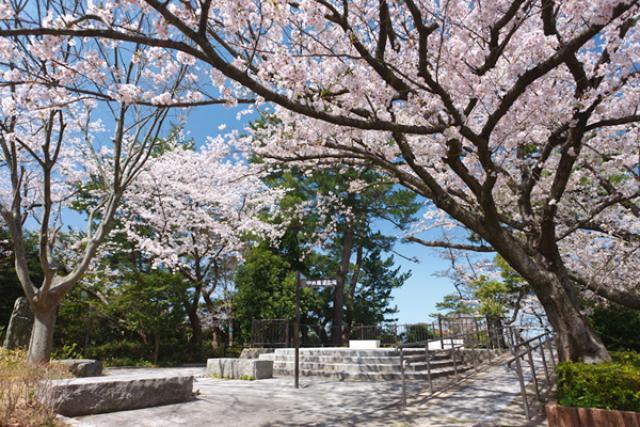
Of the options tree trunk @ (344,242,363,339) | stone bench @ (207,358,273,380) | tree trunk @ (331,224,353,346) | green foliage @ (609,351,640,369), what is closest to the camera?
green foliage @ (609,351,640,369)

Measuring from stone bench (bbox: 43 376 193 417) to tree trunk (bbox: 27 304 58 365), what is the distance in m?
2.39

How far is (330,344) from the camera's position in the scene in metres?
22.4

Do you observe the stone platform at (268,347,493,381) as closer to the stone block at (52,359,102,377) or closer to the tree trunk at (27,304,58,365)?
the stone block at (52,359,102,377)

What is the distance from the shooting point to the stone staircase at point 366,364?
33.6ft

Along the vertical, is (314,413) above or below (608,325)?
below

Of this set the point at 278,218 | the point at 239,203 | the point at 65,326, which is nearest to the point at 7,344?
the point at 65,326

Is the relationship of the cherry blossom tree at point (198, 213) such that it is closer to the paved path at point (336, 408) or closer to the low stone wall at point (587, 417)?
the paved path at point (336, 408)

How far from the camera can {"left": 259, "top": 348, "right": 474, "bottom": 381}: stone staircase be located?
33.6ft

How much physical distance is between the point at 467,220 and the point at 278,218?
1531 centimetres

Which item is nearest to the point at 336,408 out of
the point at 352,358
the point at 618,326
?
the point at 352,358

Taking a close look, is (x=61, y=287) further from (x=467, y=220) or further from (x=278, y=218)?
(x=278, y=218)

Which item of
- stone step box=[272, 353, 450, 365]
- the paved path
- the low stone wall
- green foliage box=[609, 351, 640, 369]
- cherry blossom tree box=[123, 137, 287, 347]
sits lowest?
the paved path

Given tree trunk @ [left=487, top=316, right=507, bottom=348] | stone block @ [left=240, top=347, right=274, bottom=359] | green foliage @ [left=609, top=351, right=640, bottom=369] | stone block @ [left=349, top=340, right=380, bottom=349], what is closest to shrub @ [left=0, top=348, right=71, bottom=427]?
green foliage @ [left=609, top=351, right=640, bottom=369]

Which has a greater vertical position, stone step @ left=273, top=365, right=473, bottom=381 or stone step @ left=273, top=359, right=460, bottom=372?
stone step @ left=273, top=359, right=460, bottom=372
